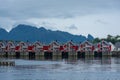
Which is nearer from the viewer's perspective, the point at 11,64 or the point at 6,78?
the point at 6,78

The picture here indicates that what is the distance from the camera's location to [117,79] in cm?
8575

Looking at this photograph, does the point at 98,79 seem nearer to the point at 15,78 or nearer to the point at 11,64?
the point at 15,78

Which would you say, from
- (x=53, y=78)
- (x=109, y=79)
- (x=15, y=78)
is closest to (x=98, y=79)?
(x=109, y=79)

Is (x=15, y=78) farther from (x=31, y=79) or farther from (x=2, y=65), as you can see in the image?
(x=2, y=65)

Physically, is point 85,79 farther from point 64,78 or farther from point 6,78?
point 6,78

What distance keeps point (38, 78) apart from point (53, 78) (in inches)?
107

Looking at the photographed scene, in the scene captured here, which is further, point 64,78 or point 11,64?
point 11,64

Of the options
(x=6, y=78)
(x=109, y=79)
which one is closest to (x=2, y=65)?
(x=6, y=78)

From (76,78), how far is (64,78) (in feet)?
7.09

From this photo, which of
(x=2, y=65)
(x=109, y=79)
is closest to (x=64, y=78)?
(x=109, y=79)

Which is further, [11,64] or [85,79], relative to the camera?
[11,64]

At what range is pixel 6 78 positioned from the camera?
8975 cm

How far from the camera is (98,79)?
86562mm

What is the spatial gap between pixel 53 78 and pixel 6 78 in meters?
8.56
